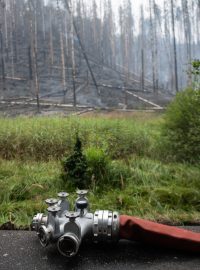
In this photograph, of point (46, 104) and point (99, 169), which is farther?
point (46, 104)

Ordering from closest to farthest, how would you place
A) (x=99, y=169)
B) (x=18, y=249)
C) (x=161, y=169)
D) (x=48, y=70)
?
(x=18, y=249), (x=99, y=169), (x=161, y=169), (x=48, y=70)

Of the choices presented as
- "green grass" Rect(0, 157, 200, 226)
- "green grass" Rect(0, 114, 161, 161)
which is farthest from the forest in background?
"green grass" Rect(0, 157, 200, 226)

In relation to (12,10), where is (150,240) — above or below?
below

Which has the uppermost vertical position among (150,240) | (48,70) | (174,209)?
(48,70)

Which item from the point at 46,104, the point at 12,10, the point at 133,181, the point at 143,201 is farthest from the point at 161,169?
the point at 12,10

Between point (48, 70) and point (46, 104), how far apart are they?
30.0 ft

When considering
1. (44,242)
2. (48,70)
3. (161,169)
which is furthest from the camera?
(48,70)

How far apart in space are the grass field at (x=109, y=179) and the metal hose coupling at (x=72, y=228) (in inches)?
30.1

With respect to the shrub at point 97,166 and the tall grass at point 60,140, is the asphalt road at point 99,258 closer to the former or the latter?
the shrub at point 97,166

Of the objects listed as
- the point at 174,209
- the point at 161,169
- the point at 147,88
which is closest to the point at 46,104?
the point at 147,88

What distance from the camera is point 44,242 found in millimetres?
2070

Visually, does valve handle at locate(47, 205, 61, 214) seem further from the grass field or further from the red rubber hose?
the grass field

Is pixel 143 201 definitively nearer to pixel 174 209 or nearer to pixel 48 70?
pixel 174 209

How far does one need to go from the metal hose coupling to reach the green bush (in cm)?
340
